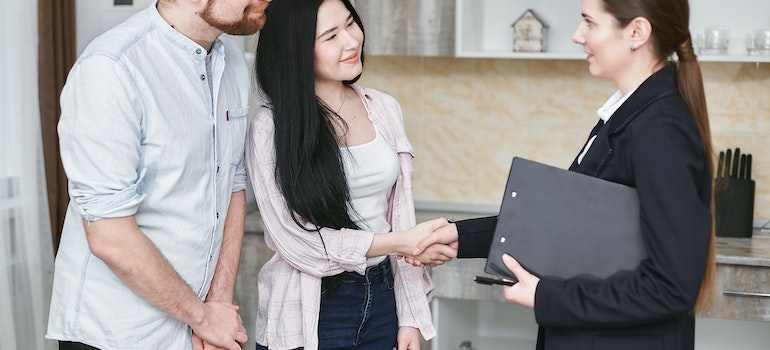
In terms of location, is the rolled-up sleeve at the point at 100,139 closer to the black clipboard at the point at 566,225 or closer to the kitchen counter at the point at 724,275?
the black clipboard at the point at 566,225

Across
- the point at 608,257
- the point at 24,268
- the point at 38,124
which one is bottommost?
the point at 24,268

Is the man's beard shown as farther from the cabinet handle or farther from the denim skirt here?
the cabinet handle

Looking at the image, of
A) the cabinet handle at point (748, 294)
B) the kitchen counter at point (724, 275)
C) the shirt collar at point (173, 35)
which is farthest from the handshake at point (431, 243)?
the cabinet handle at point (748, 294)

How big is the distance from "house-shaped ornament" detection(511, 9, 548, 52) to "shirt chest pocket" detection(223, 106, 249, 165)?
1.70 meters

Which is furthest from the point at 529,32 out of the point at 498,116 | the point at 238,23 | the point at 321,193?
the point at 238,23

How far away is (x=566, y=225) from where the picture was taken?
159 cm

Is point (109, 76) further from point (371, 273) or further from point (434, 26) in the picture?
point (434, 26)

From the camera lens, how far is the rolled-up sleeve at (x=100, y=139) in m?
1.55

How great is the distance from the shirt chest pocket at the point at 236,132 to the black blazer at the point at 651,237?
0.69 m

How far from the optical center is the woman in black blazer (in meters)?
1.46

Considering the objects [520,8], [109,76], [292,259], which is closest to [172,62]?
[109,76]

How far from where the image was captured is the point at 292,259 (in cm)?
204

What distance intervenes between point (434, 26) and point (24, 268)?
1.63 m

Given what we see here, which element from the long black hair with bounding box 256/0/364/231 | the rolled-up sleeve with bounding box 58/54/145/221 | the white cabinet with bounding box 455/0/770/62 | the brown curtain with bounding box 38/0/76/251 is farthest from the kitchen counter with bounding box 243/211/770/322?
the rolled-up sleeve with bounding box 58/54/145/221
